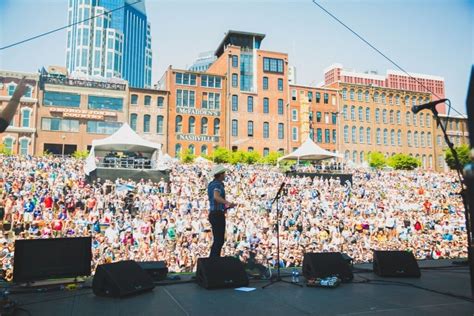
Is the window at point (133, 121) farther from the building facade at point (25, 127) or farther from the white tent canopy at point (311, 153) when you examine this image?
the white tent canopy at point (311, 153)

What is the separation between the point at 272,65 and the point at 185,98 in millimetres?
12635

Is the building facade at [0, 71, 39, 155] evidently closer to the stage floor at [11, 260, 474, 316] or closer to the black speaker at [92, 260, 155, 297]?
the black speaker at [92, 260, 155, 297]

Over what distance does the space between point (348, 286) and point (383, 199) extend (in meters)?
17.6

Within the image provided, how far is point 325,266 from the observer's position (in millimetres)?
5125

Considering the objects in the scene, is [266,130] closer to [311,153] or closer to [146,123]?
[146,123]

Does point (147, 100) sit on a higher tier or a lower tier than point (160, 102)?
higher

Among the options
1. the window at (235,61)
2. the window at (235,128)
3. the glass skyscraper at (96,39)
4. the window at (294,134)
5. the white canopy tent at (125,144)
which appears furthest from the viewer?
the glass skyscraper at (96,39)

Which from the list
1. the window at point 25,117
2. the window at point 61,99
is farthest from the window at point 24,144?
the window at point 61,99

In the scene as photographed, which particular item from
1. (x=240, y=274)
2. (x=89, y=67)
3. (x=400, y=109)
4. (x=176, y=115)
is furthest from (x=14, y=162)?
(x=89, y=67)

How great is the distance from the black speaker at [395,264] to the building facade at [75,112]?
37.6 meters

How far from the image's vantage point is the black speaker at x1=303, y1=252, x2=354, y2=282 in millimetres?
5032

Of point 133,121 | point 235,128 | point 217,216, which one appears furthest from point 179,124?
point 217,216

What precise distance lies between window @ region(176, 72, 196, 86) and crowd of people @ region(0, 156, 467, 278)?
2351 cm

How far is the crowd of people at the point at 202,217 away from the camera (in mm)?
11047
